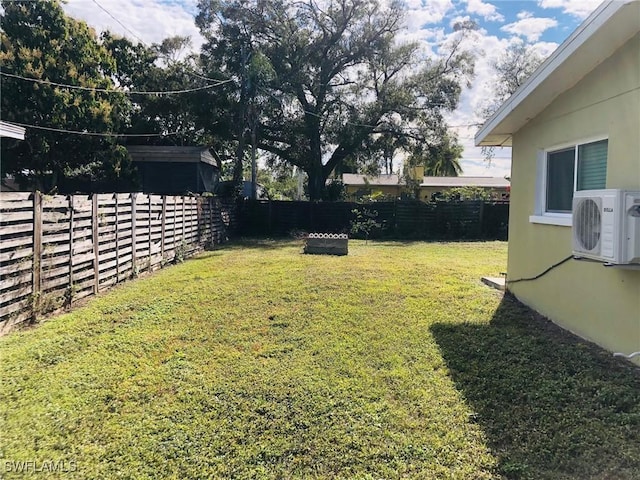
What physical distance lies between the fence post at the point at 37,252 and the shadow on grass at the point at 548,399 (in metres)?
4.36

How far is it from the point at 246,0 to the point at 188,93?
528 cm

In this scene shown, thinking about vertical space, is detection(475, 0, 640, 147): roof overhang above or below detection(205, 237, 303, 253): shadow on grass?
above

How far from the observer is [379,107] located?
19500mm

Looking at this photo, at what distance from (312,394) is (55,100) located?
17137mm

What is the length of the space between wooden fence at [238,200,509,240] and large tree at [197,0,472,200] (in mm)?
3633

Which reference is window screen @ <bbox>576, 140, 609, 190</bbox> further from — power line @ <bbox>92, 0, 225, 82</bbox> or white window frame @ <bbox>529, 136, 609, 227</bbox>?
power line @ <bbox>92, 0, 225, 82</bbox>

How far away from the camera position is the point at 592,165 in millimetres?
4008

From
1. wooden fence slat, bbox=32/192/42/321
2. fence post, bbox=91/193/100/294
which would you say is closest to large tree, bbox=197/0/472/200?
fence post, bbox=91/193/100/294

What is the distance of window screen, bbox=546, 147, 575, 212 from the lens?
446cm

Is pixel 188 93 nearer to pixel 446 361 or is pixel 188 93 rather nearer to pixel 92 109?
pixel 92 109

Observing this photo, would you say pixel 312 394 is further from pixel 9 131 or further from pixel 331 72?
pixel 331 72

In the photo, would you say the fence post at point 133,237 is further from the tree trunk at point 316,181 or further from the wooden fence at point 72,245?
the tree trunk at point 316,181

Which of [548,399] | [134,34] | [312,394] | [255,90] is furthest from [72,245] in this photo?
[134,34]

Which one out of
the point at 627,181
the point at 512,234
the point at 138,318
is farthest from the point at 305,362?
the point at 512,234
